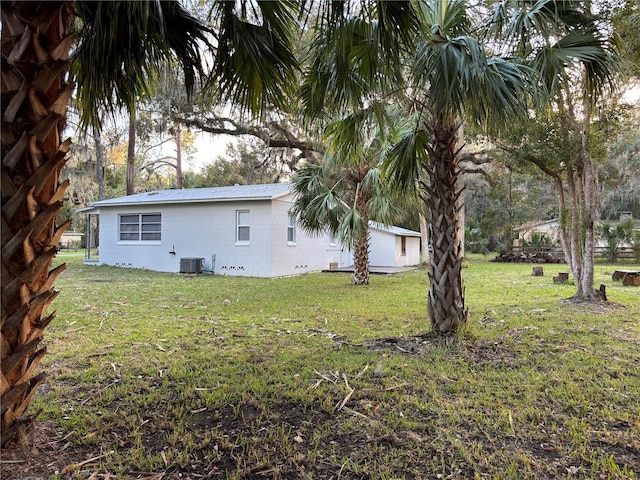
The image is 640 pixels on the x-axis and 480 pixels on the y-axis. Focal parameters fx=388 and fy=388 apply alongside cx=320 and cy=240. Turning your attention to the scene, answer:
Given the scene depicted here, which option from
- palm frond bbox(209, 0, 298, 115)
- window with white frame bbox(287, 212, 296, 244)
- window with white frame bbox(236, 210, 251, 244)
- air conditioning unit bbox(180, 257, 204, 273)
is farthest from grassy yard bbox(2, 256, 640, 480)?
window with white frame bbox(287, 212, 296, 244)

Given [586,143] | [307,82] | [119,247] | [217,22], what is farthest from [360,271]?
[119,247]

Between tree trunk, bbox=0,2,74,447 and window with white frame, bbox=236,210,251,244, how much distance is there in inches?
445

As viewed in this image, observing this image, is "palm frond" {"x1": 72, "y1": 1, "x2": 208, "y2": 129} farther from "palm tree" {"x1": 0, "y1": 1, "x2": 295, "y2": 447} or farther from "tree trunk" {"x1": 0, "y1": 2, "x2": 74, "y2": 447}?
"tree trunk" {"x1": 0, "y1": 2, "x2": 74, "y2": 447}

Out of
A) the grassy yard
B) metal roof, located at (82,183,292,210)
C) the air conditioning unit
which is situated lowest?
the grassy yard

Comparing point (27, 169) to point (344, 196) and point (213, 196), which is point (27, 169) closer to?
point (344, 196)

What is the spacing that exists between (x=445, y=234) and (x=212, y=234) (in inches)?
419

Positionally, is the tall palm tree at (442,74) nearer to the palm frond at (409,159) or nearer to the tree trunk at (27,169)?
the palm frond at (409,159)

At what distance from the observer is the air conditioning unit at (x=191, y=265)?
45.7ft

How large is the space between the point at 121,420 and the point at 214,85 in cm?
287

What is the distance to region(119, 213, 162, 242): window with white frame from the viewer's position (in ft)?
50.1

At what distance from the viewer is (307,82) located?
4754mm


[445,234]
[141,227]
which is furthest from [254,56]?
[141,227]

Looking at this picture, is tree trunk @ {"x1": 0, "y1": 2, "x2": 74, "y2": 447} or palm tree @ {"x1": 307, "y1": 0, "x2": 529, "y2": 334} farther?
palm tree @ {"x1": 307, "y1": 0, "x2": 529, "y2": 334}

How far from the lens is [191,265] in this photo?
1394 cm
